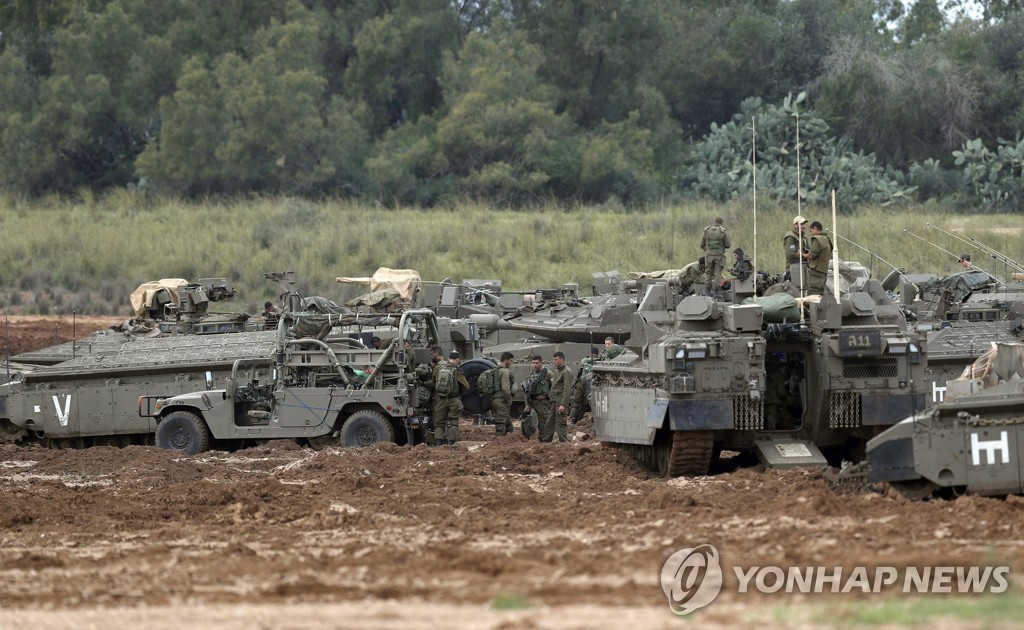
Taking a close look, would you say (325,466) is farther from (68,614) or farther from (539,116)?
(539,116)

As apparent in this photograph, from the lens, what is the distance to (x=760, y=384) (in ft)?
52.7

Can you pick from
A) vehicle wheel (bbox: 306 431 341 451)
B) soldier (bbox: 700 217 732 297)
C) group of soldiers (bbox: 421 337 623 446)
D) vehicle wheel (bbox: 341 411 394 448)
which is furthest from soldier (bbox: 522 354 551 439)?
soldier (bbox: 700 217 732 297)

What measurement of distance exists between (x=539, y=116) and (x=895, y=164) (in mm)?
11532

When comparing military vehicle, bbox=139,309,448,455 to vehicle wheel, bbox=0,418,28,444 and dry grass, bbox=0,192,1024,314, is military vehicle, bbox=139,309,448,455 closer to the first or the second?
vehicle wheel, bbox=0,418,28,444

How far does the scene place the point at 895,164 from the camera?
5438 cm

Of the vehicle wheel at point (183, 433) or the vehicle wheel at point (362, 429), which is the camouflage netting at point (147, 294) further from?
the vehicle wheel at point (362, 429)

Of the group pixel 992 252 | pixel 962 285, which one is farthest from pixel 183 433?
pixel 992 252

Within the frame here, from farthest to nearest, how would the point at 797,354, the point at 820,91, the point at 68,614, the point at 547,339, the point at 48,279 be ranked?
1. the point at 820,91
2. the point at 48,279
3. the point at 547,339
4. the point at 797,354
5. the point at 68,614

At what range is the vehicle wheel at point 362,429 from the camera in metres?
20.5

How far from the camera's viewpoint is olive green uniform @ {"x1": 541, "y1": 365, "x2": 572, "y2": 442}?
70.8ft

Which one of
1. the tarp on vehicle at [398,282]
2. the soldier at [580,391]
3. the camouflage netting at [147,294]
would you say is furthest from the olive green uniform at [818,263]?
the camouflage netting at [147,294]

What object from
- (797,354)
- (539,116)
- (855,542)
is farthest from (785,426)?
(539,116)

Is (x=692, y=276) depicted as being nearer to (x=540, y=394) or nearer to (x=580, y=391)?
(x=580, y=391)

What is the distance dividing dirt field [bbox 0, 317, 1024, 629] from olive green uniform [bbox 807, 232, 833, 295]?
9.12 feet
